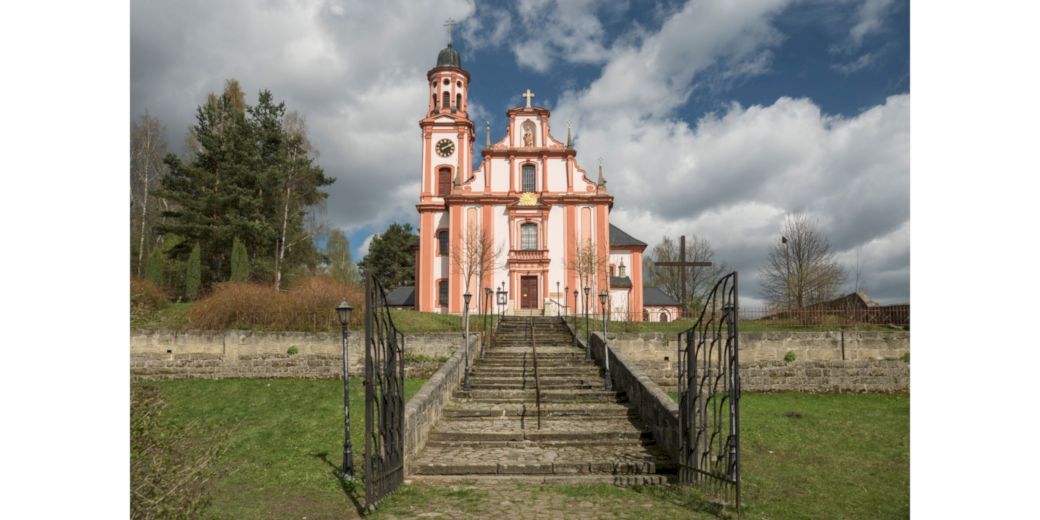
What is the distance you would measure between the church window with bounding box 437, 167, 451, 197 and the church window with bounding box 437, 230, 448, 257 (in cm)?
222

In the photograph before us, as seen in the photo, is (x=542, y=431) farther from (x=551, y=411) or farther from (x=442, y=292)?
(x=442, y=292)

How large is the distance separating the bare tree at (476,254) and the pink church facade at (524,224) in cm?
14

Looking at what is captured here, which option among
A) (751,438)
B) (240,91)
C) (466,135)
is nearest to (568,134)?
(466,135)

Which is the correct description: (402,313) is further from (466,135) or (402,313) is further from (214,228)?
(466,135)

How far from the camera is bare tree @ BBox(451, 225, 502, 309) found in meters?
27.7

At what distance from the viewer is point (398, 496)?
6.58m

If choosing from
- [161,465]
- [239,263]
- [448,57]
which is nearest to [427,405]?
[161,465]

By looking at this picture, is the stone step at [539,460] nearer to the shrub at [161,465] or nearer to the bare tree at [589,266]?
the shrub at [161,465]

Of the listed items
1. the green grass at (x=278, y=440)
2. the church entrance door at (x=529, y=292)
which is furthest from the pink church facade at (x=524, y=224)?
the green grass at (x=278, y=440)

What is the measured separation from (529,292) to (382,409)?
22.5 metres

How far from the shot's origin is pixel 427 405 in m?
8.64

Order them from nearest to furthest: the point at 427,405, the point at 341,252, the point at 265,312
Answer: the point at 427,405 → the point at 265,312 → the point at 341,252

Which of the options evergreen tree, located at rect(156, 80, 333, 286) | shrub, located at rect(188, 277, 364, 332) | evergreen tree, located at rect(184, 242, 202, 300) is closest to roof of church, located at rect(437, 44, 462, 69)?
evergreen tree, located at rect(156, 80, 333, 286)

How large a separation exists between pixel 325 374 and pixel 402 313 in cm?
632
